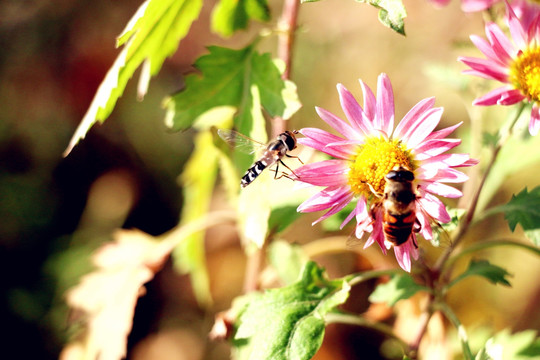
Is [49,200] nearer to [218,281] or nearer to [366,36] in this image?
[218,281]

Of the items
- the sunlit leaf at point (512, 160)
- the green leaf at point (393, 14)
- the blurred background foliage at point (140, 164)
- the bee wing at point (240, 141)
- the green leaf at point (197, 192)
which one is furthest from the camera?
the blurred background foliage at point (140, 164)

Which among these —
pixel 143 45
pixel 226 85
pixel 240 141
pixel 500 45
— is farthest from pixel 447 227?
pixel 143 45

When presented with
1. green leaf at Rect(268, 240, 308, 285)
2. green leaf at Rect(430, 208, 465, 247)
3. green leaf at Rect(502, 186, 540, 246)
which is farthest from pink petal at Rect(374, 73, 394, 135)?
green leaf at Rect(268, 240, 308, 285)

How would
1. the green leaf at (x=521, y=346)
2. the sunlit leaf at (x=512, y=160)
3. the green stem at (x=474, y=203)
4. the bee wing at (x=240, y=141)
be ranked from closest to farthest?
1. the green stem at (x=474, y=203)
2. the bee wing at (x=240, y=141)
3. the green leaf at (x=521, y=346)
4. the sunlit leaf at (x=512, y=160)

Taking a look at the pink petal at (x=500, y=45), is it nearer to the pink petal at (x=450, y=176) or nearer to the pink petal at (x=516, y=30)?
the pink petal at (x=516, y=30)

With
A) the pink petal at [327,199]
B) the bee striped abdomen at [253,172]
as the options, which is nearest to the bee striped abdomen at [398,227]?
the pink petal at [327,199]

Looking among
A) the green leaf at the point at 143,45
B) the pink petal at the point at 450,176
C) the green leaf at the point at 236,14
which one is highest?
the green leaf at the point at 143,45

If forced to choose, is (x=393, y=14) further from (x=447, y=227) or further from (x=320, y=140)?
(x=447, y=227)

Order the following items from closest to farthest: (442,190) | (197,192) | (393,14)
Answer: (393,14)
(442,190)
(197,192)
